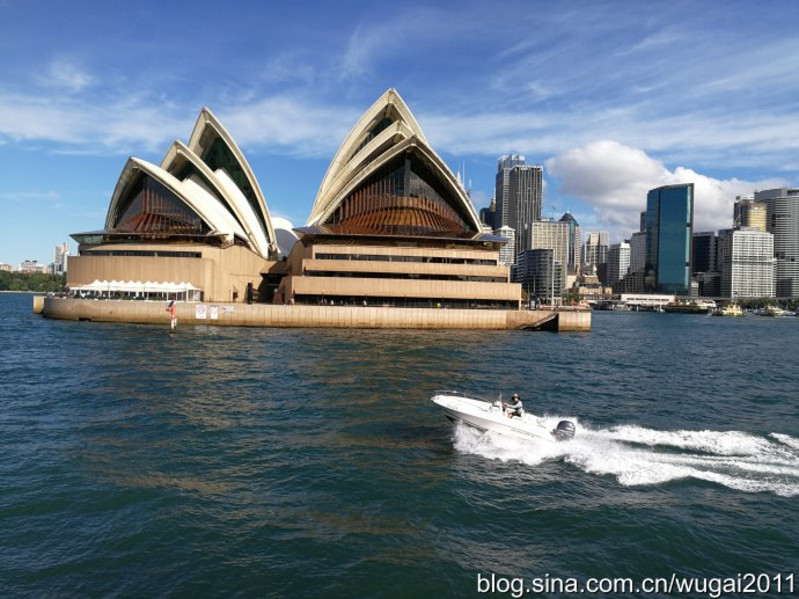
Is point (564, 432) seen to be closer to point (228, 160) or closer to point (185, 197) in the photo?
point (185, 197)

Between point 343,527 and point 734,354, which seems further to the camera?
point 734,354

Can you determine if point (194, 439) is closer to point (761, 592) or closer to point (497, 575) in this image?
point (497, 575)

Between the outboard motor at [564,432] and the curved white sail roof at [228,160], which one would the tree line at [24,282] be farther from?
the outboard motor at [564,432]

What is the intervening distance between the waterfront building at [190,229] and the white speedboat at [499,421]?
4674 cm

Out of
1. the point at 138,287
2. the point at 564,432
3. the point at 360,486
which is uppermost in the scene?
the point at 138,287

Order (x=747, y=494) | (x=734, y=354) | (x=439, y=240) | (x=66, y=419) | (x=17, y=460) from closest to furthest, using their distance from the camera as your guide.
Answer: (x=747, y=494) → (x=17, y=460) → (x=66, y=419) → (x=734, y=354) → (x=439, y=240)

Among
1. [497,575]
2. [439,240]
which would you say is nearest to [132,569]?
[497,575]

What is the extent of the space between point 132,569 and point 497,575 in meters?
5.98

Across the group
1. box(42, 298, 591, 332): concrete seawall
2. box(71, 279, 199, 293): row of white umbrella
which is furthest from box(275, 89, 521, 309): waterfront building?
box(71, 279, 199, 293): row of white umbrella

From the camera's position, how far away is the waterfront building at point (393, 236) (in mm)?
58500

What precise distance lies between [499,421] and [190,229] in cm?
5623

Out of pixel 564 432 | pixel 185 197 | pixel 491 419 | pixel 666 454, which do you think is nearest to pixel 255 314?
pixel 185 197

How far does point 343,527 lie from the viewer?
10727 millimetres

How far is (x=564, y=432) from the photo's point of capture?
52.4 ft
